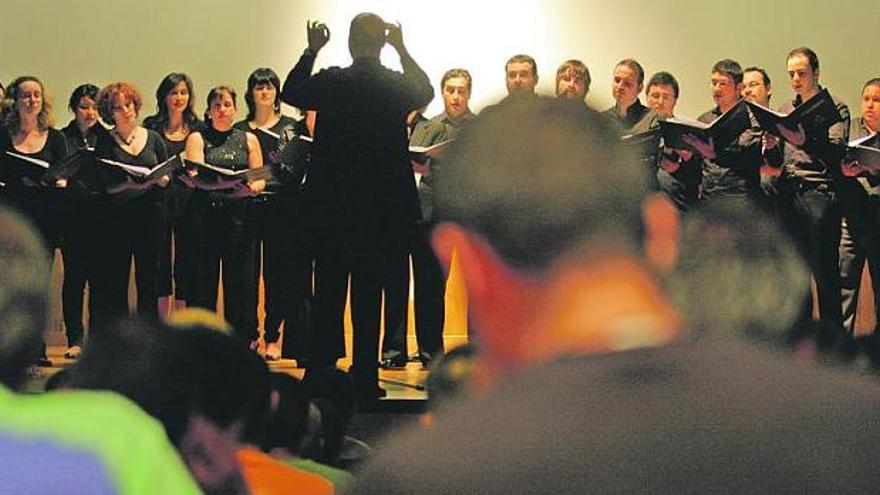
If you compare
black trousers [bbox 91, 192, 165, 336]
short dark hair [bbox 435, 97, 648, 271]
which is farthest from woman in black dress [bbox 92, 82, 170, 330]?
short dark hair [bbox 435, 97, 648, 271]

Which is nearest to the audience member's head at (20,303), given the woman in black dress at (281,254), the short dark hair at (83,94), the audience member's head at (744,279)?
the audience member's head at (744,279)

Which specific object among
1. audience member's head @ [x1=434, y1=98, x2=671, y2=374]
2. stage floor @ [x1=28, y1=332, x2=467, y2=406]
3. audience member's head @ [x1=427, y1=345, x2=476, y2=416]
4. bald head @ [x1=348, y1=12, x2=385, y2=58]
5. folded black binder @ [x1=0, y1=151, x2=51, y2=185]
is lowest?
stage floor @ [x1=28, y1=332, x2=467, y2=406]

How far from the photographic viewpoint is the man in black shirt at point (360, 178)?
19.0 feet

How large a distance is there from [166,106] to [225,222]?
26.8 inches

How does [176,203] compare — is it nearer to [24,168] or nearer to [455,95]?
[24,168]

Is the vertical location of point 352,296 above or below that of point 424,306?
above

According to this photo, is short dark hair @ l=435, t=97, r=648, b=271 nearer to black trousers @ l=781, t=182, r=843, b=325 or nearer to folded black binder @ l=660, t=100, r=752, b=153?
folded black binder @ l=660, t=100, r=752, b=153

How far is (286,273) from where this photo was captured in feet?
24.1

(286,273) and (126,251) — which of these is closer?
(126,251)

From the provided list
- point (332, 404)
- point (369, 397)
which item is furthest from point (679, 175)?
point (332, 404)

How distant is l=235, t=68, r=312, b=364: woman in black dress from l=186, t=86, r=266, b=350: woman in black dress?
0.20 feet

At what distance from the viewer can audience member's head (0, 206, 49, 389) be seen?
6.21ft

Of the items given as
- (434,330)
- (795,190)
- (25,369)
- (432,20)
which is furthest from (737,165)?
(25,369)

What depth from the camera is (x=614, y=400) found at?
956 mm
